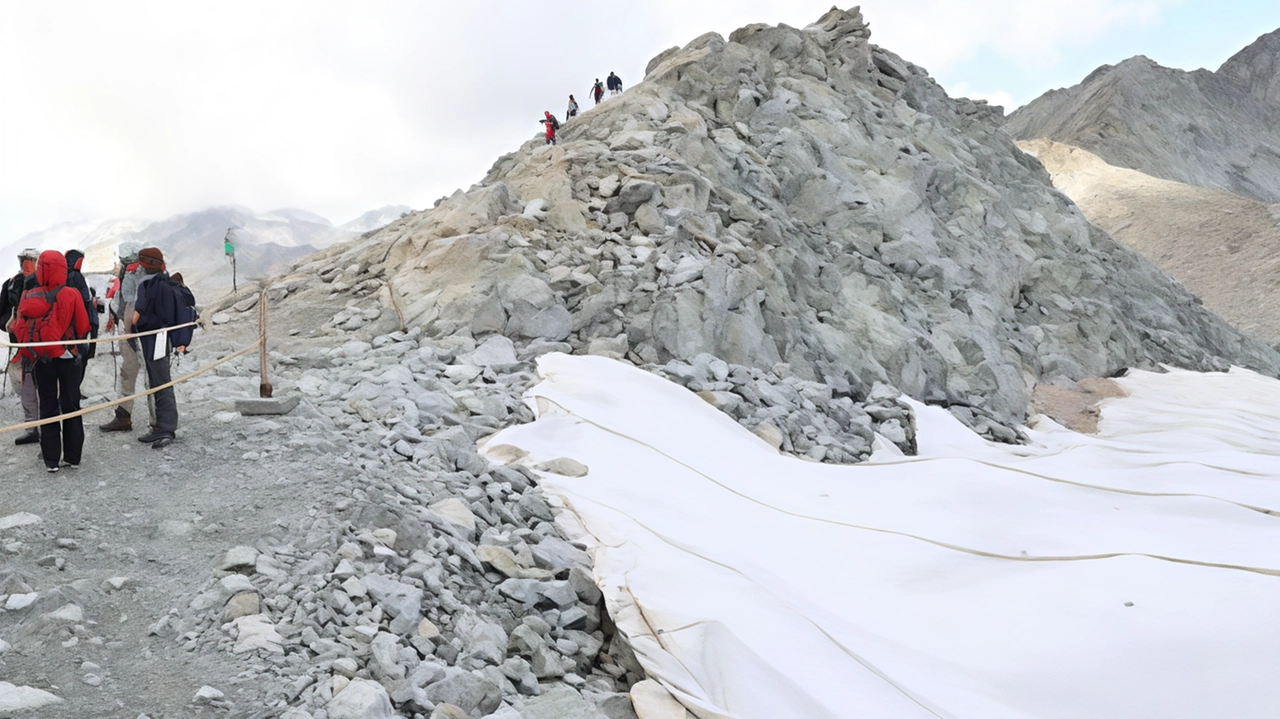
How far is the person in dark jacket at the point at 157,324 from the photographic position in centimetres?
656

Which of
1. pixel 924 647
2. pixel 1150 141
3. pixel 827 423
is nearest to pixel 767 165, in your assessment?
pixel 827 423

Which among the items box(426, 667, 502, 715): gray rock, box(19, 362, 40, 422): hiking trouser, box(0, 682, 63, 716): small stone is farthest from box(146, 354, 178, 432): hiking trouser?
box(426, 667, 502, 715): gray rock

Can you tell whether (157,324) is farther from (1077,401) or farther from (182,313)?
(1077,401)

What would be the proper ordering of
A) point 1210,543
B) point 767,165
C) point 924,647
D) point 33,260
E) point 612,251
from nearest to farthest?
1. point 924,647
2. point 1210,543
3. point 33,260
4. point 612,251
5. point 767,165

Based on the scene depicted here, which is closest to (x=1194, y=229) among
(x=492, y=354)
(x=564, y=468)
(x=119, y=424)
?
(x=492, y=354)

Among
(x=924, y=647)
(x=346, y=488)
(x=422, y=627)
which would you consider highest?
(x=346, y=488)

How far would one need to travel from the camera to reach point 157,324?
22.2 ft

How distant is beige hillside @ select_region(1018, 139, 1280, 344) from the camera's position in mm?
37312

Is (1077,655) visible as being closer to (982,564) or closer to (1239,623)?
(1239,623)

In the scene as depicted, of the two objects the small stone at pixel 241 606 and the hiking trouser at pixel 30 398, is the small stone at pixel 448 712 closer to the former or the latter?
the small stone at pixel 241 606

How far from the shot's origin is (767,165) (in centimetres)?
1661

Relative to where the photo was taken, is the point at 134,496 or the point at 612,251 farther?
the point at 612,251

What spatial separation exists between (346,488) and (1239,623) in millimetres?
5781

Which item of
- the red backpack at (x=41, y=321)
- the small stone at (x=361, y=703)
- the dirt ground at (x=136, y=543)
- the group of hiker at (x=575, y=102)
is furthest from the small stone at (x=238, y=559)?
the group of hiker at (x=575, y=102)
